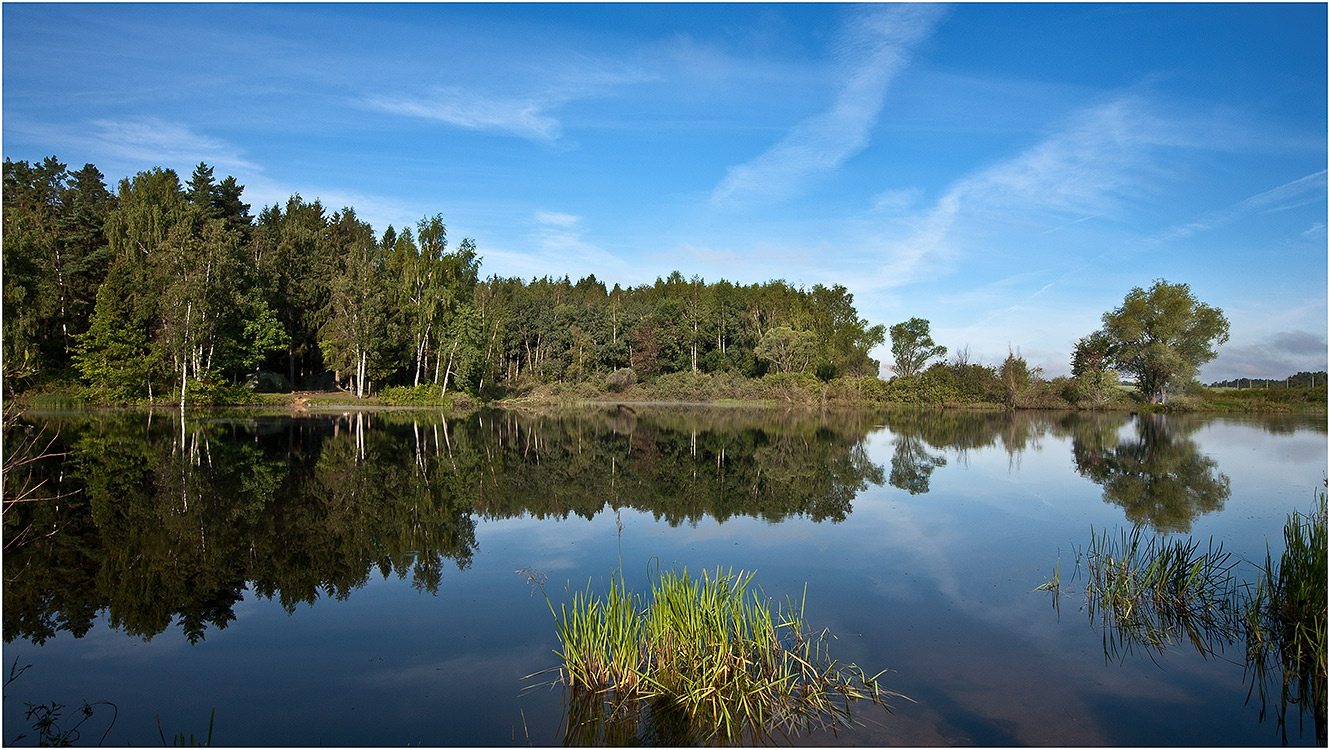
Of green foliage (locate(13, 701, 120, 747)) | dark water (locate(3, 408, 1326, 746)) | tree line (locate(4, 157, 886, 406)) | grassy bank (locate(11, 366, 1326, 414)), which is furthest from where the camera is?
grassy bank (locate(11, 366, 1326, 414))

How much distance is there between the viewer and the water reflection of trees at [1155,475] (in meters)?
13.3

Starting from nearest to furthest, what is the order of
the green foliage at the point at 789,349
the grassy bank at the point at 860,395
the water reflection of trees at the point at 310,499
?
the water reflection of trees at the point at 310,499
the grassy bank at the point at 860,395
the green foliage at the point at 789,349

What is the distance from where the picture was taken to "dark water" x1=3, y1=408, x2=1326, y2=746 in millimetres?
5473

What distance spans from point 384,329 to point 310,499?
34.1 m

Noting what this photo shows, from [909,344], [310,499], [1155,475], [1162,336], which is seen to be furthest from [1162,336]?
[310,499]

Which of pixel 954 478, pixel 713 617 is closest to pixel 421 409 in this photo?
pixel 954 478

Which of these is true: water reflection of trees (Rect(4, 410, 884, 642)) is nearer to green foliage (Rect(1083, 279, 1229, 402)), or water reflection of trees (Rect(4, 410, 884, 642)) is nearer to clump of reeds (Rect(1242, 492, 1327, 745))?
clump of reeds (Rect(1242, 492, 1327, 745))

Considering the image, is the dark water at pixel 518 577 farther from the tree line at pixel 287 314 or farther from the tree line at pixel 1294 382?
the tree line at pixel 1294 382

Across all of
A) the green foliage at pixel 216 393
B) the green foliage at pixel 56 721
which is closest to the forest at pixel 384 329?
the green foliage at pixel 216 393

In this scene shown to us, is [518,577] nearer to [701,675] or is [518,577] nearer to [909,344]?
[701,675]

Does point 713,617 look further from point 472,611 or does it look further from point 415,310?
point 415,310

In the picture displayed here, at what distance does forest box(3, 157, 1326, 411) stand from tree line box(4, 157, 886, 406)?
0.48 feet

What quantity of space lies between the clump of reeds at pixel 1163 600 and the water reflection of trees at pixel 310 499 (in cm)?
511

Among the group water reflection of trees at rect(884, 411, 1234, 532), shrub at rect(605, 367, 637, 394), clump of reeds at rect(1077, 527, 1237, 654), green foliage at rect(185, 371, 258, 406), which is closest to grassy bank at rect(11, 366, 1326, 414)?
shrub at rect(605, 367, 637, 394)
